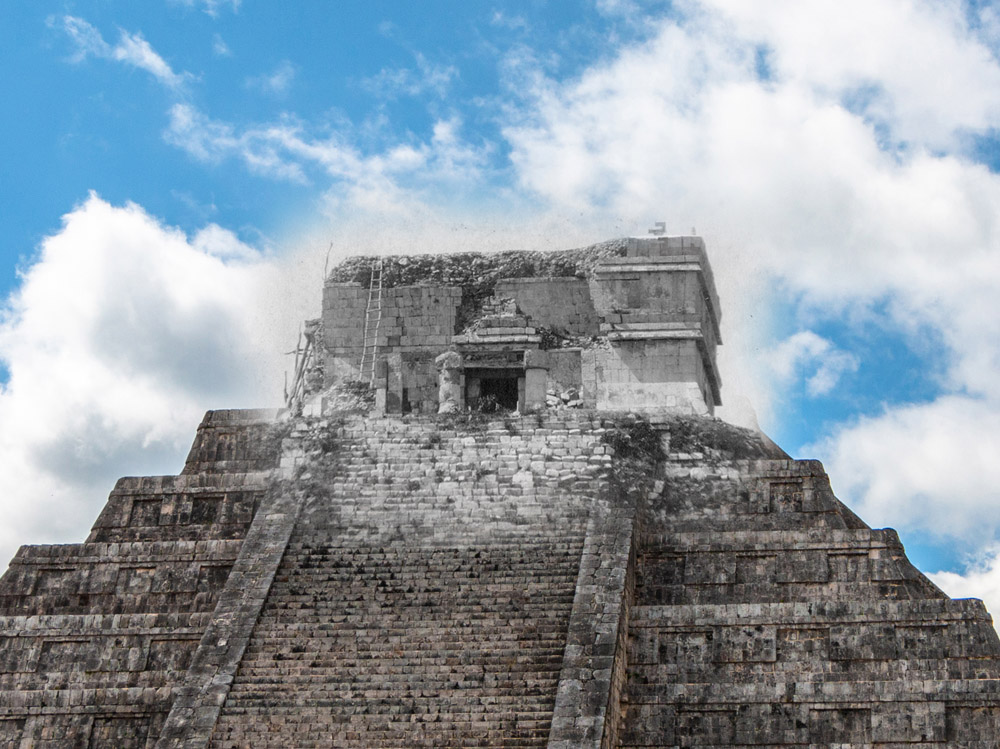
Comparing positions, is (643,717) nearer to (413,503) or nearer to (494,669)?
(494,669)

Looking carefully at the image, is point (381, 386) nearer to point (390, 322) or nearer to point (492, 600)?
point (390, 322)

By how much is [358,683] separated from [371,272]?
9848 mm

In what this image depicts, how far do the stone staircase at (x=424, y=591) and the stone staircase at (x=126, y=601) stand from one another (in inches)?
46.1

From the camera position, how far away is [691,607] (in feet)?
57.9

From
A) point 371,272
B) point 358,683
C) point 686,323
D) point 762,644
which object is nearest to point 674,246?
point 686,323

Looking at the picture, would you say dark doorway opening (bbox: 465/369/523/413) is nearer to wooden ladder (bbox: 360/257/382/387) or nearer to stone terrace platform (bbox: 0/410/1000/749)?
wooden ladder (bbox: 360/257/382/387)

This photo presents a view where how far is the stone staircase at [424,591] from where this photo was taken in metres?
16.3

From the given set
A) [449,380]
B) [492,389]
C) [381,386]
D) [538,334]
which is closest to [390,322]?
[381,386]

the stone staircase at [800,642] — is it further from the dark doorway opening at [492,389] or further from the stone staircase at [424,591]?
the dark doorway opening at [492,389]

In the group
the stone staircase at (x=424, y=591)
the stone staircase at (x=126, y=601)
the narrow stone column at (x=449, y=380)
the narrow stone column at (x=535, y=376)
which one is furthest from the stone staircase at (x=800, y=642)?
the stone staircase at (x=126, y=601)

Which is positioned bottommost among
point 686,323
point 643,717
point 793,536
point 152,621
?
point 643,717

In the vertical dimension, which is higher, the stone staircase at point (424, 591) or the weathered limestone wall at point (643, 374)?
the weathered limestone wall at point (643, 374)

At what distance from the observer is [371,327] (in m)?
24.7

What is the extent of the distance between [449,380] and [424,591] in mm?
6108
